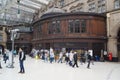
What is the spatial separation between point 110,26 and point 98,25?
1.74 m

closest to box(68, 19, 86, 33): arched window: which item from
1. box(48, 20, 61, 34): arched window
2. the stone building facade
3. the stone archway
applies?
box(48, 20, 61, 34): arched window

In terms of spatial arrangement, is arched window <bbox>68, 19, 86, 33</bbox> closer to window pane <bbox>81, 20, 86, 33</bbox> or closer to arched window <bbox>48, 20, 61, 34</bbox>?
window pane <bbox>81, 20, 86, 33</bbox>

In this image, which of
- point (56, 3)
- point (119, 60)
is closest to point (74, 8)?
point (56, 3)

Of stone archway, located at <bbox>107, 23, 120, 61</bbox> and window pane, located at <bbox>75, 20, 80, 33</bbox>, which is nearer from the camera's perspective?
stone archway, located at <bbox>107, 23, 120, 61</bbox>

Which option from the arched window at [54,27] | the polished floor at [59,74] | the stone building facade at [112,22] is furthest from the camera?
the arched window at [54,27]

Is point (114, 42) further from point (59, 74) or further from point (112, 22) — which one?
point (59, 74)

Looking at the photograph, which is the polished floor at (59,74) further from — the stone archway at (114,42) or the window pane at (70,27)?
the window pane at (70,27)

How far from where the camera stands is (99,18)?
29156 millimetres

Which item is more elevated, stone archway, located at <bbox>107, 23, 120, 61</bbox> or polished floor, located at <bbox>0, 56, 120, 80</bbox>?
stone archway, located at <bbox>107, 23, 120, 61</bbox>

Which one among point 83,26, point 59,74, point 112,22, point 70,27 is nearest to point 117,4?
point 112,22

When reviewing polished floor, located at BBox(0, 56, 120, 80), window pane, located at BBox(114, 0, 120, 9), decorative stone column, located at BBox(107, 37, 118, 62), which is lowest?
polished floor, located at BBox(0, 56, 120, 80)

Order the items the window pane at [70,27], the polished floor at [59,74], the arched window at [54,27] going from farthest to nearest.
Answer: the arched window at [54,27]
the window pane at [70,27]
the polished floor at [59,74]

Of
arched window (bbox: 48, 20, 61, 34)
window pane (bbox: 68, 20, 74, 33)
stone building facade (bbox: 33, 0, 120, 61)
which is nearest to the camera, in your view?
stone building facade (bbox: 33, 0, 120, 61)

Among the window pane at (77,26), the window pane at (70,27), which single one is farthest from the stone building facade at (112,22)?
the window pane at (70,27)
